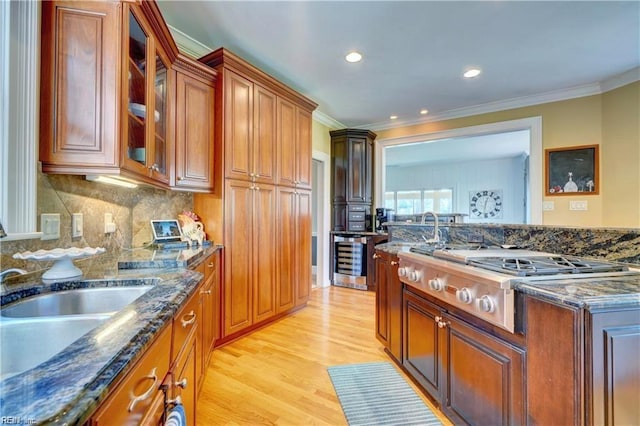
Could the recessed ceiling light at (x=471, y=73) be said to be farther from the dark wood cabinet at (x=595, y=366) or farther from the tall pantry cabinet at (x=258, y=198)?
the dark wood cabinet at (x=595, y=366)

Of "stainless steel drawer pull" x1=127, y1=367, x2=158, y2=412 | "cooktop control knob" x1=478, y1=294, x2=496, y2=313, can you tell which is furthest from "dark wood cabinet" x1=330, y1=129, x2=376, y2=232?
"stainless steel drawer pull" x1=127, y1=367, x2=158, y2=412

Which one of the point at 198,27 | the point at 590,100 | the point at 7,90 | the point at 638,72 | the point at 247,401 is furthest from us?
the point at 590,100

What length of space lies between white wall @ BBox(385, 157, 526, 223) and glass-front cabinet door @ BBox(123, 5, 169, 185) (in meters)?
7.54

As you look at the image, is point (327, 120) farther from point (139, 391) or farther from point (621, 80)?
point (139, 391)

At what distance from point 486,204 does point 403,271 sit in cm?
684

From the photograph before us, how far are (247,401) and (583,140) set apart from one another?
4.54m

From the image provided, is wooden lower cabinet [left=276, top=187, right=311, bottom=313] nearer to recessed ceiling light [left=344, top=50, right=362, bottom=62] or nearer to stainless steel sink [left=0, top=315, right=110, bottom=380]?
recessed ceiling light [left=344, top=50, right=362, bottom=62]

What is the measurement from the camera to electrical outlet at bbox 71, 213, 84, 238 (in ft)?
4.68

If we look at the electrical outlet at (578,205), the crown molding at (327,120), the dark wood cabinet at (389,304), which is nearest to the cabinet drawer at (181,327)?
the dark wood cabinet at (389,304)

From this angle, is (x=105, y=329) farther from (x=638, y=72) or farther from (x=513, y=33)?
(x=638, y=72)

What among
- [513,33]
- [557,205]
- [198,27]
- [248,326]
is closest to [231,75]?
[198,27]

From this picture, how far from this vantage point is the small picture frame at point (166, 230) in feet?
7.00

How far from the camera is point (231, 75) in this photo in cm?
242

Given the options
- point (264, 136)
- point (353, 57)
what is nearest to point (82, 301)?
point (264, 136)
